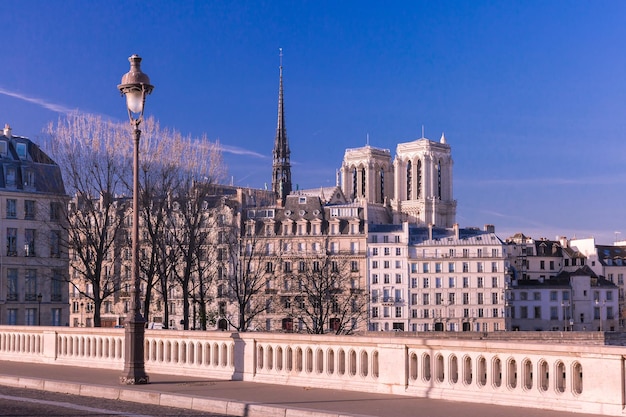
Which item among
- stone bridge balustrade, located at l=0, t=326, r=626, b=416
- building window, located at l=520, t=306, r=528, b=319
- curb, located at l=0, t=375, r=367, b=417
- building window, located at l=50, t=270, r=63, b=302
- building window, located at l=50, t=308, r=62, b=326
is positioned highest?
building window, located at l=50, t=270, r=63, b=302

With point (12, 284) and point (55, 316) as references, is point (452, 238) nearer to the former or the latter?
point (55, 316)

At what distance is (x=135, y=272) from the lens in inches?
845

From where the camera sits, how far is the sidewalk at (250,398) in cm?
1523

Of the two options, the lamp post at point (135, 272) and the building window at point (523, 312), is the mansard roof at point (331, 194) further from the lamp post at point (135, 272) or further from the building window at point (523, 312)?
the lamp post at point (135, 272)

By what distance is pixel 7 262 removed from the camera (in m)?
69.9

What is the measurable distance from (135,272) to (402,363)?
6.88 m

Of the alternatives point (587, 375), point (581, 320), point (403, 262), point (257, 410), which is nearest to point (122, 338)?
point (257, 410)

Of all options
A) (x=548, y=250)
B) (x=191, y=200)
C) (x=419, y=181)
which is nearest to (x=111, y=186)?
(x=191, y=200)

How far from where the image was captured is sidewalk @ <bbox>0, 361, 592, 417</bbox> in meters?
15.2

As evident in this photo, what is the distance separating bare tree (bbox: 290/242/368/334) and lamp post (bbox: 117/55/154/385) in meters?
60.4

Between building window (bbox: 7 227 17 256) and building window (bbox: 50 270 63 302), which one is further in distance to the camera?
building window (bbox: 50 270 63 302)

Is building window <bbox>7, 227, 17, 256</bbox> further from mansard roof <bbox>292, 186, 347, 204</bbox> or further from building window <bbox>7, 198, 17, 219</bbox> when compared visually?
mansard roof <bbox>292, 186, 347, 204</bbox>

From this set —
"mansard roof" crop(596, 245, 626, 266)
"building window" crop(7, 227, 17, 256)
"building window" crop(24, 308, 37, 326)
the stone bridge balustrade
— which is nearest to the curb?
the stone bridge balustrade

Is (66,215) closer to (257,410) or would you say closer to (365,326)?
(257,410)
